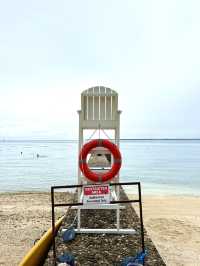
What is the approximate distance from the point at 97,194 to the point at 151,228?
397cm

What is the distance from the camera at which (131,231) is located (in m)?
3.94

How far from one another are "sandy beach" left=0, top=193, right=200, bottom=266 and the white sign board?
206 centimetres

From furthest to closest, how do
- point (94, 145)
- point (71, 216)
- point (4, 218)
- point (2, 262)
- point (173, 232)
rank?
point (4, 218) < point (173, 232) < point (71, 216) < point (2, 262) < point (94, 145)

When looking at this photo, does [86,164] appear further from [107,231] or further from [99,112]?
[107,231]

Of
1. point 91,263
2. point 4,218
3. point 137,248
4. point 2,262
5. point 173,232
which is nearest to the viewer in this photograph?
point 91,263

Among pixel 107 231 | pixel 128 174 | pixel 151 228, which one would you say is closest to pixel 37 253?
pixel 107 231

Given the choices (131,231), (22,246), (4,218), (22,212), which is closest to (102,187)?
(131,231)

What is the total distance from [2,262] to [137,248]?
6.97 ft

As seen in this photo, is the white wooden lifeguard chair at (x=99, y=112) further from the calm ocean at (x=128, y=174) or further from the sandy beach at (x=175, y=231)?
the calm ocean at (x=128, y=174)

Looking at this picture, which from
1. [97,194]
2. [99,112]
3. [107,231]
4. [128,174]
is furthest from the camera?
[128,174]

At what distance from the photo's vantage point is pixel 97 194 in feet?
10.2

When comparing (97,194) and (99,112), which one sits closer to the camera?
(97,194)

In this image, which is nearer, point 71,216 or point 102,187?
point 102,187

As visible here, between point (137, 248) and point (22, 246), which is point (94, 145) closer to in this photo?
point (137, 248)
